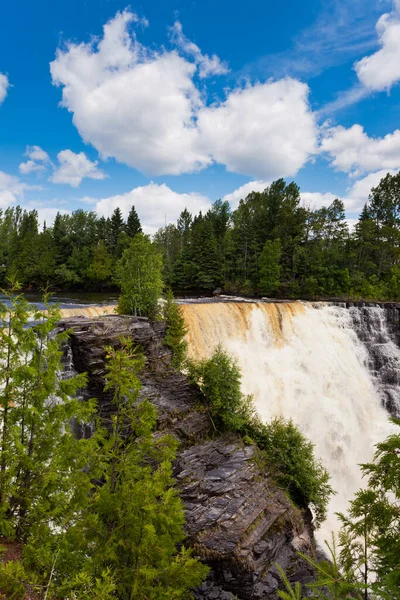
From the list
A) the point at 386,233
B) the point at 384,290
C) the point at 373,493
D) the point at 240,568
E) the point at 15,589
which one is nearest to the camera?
the point at 15,589

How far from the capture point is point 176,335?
21000mm

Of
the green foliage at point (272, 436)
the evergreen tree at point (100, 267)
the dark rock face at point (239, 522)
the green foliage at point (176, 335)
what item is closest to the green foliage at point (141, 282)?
the green foliage at point (176, 335)

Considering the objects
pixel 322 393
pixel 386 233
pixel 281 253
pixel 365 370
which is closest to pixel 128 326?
pixel 322 393

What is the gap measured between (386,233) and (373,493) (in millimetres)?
57693

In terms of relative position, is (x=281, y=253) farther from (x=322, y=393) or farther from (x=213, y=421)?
(x=213, y=421)

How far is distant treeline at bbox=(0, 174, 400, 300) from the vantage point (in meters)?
54.7

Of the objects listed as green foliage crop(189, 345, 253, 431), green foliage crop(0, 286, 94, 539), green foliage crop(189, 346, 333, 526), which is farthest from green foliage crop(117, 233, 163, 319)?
green foliage crop(0, 286, 94, 539)

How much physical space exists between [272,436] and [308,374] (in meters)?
10.1

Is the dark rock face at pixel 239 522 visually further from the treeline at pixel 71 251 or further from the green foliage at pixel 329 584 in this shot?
the treeline at pixel 71 251

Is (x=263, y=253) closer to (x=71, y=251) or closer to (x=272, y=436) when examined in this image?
(x=71, y=251)

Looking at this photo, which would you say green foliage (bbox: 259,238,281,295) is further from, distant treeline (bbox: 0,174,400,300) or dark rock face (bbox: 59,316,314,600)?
dark rock face (bbox: 59,316,314,600)

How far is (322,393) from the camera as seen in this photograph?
2547 cm

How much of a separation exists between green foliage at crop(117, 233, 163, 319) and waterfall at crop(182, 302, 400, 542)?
9.50ft

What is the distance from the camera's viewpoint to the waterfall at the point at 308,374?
22.7 meters
